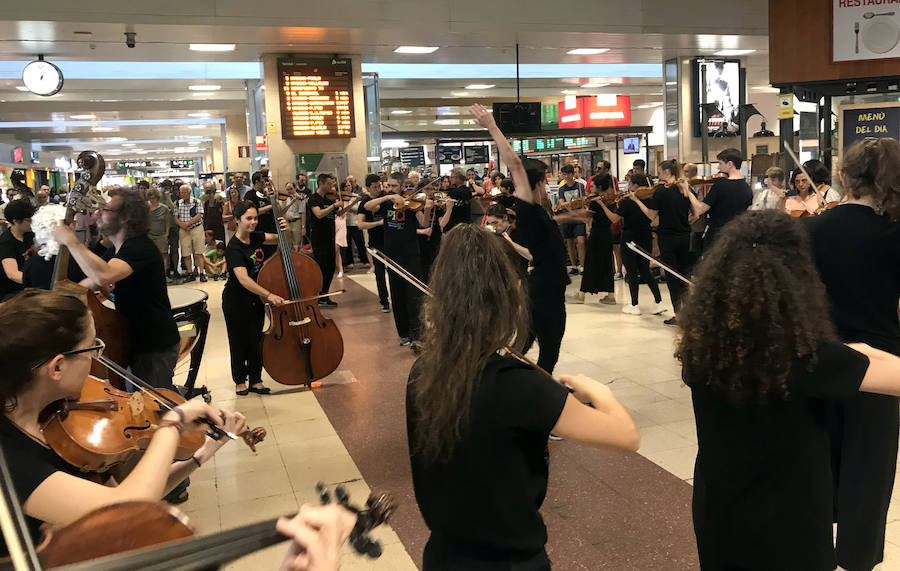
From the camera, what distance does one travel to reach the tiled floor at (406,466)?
3010 millimetres

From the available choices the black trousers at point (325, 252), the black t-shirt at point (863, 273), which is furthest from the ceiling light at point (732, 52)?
the black t-shirt at point (863, 273)

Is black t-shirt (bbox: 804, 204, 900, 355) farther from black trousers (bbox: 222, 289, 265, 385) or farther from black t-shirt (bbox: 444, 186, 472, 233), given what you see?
black t-shirt (bbox: 444, 186, 472, 233)

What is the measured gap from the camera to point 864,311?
7.97ft

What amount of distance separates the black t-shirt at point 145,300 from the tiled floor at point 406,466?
2.66ft

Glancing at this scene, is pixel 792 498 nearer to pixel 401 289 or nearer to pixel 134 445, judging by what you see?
→ pixel 134 445

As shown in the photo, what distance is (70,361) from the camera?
1.67m

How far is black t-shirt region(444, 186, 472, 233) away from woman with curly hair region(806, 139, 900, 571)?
20.3 feet

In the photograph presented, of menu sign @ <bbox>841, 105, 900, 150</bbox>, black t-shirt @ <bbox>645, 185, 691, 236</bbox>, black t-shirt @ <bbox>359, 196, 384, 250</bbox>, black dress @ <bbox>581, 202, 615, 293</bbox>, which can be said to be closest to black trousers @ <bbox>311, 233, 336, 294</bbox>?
black t-shirt @ <bbox>359, 196, 384, 250</bbox>

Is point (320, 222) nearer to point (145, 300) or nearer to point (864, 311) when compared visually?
point (145, 300)

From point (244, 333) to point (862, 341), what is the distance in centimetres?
403

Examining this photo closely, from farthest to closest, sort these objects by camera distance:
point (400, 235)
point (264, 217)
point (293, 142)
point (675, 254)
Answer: point (293, 142) → point (264, 217) → point (675, 254) → point (400, 235)

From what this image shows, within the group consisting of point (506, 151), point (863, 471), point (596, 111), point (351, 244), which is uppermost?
point (596, 111)

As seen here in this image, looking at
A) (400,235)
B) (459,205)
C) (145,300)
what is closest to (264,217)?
(400,235)

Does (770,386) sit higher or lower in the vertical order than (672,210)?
lower
